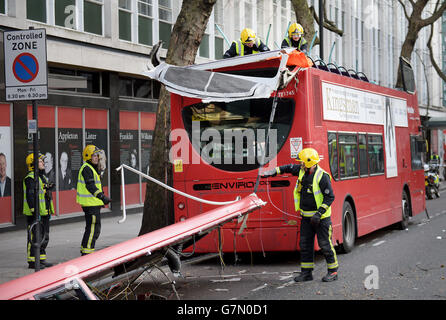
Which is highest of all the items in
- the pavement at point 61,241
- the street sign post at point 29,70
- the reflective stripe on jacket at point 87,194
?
the street sign post at point 29,70

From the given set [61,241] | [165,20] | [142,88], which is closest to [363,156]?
[61,241]

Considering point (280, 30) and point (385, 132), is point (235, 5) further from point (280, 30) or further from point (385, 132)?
point (385, 132)

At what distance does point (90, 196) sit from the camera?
10.7 m

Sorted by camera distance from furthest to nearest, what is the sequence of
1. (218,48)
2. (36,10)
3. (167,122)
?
(218,48), (36,10), (167,122)

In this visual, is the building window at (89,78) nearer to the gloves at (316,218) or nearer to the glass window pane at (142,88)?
the glass window pane at (142,88)

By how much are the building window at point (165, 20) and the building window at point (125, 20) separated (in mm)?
1597

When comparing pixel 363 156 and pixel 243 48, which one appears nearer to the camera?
pixel 243 48

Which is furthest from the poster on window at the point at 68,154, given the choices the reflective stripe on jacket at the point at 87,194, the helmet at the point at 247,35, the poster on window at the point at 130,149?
the helmet at the point at 247,35

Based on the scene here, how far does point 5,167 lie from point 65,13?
455 centimetres

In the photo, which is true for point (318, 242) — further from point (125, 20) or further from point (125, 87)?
point (125, 20)

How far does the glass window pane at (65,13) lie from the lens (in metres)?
16.8

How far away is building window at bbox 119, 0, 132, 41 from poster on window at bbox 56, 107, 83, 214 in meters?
3.07

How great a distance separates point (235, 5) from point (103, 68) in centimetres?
940
